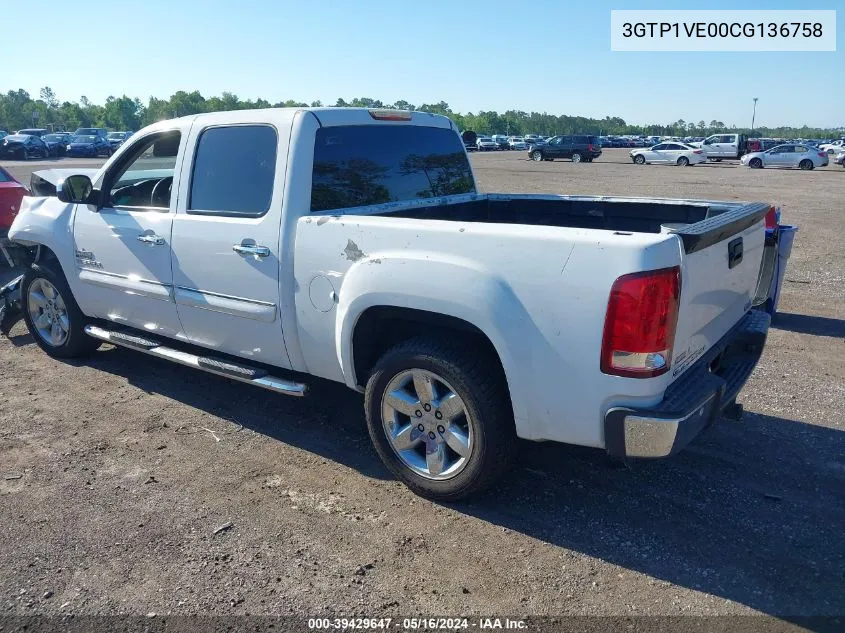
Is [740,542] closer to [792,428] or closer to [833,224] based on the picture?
[792,428]

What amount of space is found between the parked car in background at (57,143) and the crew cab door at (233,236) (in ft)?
146

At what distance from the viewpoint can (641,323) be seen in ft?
9.29

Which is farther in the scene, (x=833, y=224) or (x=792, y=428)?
(x=833, y=224)

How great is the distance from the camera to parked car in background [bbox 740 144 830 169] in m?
36.4

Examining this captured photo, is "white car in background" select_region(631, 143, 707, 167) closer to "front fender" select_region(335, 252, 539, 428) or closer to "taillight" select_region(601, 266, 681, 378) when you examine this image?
"front fender" select_region(335, 252, 539, 428)

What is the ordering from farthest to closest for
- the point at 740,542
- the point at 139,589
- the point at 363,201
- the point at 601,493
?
the point at 363,201 → the point at 601,493 → the point at 740,542 → the point at 139,589

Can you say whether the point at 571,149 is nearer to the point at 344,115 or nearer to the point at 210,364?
the point at 344,115

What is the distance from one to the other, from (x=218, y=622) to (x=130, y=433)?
83.1 inches

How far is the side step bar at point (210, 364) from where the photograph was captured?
414 centimetres

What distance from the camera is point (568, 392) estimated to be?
305 centimetres

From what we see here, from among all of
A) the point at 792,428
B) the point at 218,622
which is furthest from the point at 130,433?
the point at 792,428

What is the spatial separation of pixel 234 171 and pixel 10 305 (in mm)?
3620

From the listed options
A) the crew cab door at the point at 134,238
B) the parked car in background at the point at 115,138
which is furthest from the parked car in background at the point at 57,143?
the crew cab door at the point at 134,238

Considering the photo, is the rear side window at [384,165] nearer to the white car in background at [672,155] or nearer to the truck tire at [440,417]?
the truck tire at [440,417]
